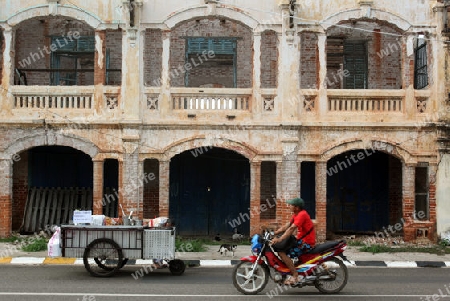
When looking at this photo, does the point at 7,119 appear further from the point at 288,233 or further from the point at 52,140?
the point at 288,233

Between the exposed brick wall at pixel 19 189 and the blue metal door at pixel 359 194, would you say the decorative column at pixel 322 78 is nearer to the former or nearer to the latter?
the blue metal door at pixel 359 194

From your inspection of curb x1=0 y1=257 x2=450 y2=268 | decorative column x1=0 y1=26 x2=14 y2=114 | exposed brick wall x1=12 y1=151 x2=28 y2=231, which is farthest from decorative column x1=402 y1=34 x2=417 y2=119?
exposed brick wall x1=12 y1=151 x2=28 y2=231

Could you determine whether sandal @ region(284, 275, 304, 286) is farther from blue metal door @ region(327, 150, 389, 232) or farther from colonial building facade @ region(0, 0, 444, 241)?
blue metal door @ region(327, 150, 389, 232)

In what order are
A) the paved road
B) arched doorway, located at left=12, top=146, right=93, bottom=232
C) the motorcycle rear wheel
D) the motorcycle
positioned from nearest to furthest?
1. the paved road
2. the motorcycle
3. the motorcycle rear wheel
4. arched doorway, located at left=12, top=146, right=93, bottom=232

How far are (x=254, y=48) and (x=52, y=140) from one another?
5.92 m

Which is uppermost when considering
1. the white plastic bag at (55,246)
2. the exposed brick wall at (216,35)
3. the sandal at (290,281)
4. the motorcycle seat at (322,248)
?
the exposed brick wall at (216,35)

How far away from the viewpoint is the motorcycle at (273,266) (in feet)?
35.8

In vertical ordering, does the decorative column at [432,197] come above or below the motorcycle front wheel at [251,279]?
above

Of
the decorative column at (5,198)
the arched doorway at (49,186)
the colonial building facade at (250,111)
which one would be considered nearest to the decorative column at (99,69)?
the colonial building facade at (250,111)

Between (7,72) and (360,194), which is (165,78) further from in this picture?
(360,194)

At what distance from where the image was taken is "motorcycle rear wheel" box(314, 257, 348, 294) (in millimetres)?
11141

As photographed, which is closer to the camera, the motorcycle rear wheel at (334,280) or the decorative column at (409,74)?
the motorcycle rear wheel at (334,280)

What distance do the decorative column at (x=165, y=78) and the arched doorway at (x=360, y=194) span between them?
588 cm

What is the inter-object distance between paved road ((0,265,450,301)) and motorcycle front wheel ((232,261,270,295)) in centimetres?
Answer: 14
